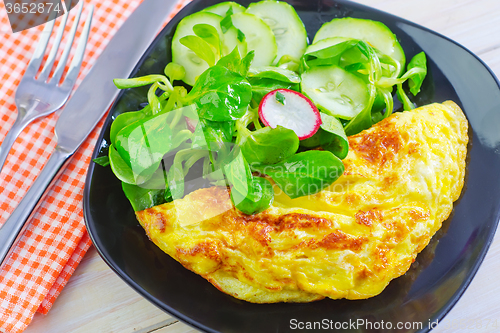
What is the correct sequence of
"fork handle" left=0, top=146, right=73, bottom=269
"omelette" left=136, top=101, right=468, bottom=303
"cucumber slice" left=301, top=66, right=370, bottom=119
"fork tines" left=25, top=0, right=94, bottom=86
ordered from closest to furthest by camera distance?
"omelette" left=136, top=101, right=468, bottom=303, "fork handle" left=0, top=146, right=73, bottom=269, "cucumber slice" left=301, top=66, right=370, bottom=119, "fork tines" left=25, top=0, right=94, bottom=86

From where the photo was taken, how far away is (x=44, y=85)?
2.36m

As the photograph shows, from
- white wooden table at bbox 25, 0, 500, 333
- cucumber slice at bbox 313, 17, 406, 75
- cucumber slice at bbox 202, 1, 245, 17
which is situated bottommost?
white wooden table at bbox 25, 0, 500, 333

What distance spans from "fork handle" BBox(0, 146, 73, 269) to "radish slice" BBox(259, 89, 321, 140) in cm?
118

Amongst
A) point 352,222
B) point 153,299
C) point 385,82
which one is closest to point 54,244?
point 153,299

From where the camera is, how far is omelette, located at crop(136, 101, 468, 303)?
1.61 m

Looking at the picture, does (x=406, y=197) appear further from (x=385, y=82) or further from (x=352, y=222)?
(x=385, y=82)

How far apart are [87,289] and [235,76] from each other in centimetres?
139

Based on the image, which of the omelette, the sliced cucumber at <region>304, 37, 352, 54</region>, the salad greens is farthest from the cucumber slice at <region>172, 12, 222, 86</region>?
the omelette

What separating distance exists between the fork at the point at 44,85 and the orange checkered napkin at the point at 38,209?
0.07 metres

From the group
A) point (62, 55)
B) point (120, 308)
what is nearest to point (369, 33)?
point (62, 55)

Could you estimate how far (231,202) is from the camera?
173 centimetres

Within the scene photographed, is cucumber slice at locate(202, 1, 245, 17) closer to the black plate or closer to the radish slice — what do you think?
the black plate

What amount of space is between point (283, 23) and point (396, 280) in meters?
1.56

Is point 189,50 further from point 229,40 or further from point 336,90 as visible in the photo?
point 336,90
